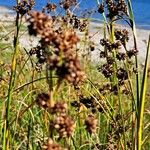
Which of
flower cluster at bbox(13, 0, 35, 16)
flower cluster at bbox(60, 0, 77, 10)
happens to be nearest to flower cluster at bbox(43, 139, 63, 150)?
flower cluster at bbox(13, 0, 35, 16)

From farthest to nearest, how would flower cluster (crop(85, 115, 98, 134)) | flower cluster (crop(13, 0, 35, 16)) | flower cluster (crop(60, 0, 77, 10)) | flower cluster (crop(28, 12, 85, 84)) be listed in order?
1. flower cluster (crop(60, 0, 77, 10))
2. flower cluster (crop(13, 0, 35, 16))
3. flower cluster (crop(85, 115, 98, 134))
4. flower cluster (crop(28, 12, 85, 84))

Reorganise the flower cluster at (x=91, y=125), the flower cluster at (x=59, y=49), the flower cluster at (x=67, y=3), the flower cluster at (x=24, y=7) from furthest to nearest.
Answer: the flower cluster at (x=67, y=3), the flower cluster at (x=24, y=7), the flower cluster at (x=91, y=125), the flower cluster at (x=59, y=49)

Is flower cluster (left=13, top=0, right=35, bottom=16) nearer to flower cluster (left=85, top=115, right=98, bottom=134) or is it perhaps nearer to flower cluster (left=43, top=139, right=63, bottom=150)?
flower cluster (left=85, top=115, right=98, bottom=134)

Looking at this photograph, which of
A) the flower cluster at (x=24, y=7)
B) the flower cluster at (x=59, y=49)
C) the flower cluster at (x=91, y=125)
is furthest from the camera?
the flower cluster at (x=24, y=7)

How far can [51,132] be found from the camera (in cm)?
117

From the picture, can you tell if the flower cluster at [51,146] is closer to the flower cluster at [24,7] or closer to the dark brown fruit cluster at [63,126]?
the dark brown fruit cluster at [63,126]

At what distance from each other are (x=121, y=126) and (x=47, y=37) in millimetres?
1456

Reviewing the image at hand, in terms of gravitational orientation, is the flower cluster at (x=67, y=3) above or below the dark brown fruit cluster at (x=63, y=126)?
above

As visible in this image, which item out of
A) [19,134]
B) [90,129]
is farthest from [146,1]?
[90,129]

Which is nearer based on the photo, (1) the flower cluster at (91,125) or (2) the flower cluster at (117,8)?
(1) the flower cluster at (91,125)

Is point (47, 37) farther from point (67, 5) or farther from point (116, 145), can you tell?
point (67, 5)

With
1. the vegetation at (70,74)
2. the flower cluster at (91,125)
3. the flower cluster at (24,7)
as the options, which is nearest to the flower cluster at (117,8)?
the vegetation at (70,74)

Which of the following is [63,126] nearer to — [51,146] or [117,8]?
[51,146]

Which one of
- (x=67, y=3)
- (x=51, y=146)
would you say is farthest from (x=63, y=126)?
(x=67, y=3)
